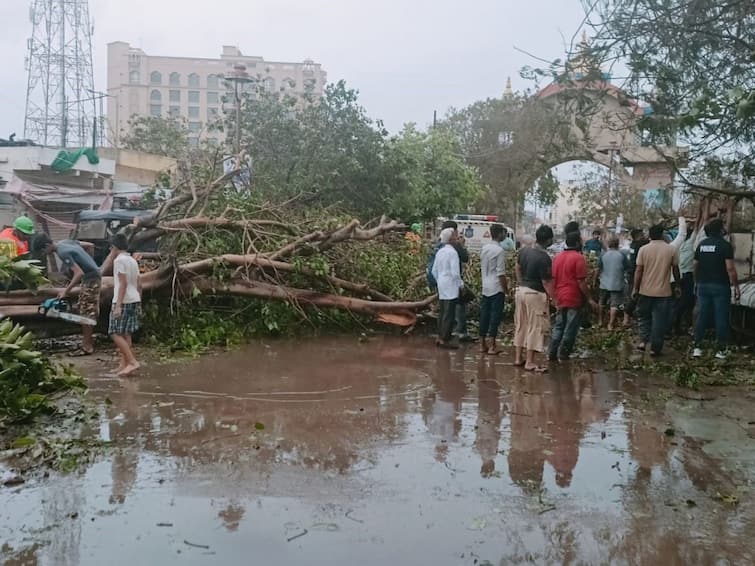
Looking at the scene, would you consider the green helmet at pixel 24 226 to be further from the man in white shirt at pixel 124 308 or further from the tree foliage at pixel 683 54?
the tree foliage at pixel 683 54

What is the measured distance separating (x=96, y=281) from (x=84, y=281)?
135 mm

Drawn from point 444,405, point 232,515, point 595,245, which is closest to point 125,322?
point 444,405

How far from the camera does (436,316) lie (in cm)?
1110

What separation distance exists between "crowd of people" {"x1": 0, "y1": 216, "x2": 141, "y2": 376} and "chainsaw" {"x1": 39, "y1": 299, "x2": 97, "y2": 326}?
0.09 m

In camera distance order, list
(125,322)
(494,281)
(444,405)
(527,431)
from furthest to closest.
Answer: (494,281)
(125,322)
(444,405)
(527,431)

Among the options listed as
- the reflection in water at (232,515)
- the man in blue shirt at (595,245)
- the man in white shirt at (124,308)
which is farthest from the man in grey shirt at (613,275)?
the reflection in water at (232,515)

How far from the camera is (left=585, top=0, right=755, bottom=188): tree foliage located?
722cm

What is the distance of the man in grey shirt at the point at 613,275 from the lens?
11.1 meters

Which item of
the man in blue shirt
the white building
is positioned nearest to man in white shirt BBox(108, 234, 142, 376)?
the man in blue shirt

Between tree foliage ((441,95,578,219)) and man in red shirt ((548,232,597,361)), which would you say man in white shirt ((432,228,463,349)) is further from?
tree foliage ((441,95,578,219))

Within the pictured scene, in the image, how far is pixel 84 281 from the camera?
340 inches

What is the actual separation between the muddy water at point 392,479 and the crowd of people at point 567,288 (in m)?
1.23

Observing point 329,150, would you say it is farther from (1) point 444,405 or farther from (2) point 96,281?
(1) point 444,405

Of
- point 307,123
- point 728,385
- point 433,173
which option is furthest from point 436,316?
point 433,173
